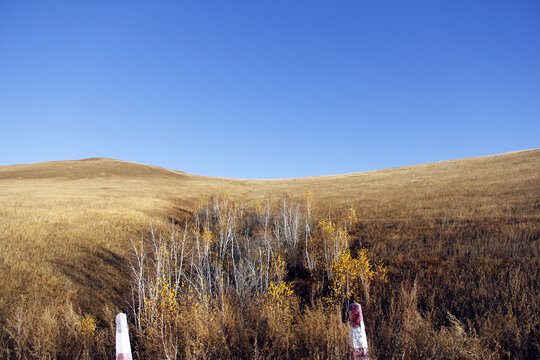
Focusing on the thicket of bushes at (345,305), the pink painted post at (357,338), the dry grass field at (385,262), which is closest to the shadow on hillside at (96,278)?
the dry grass field at (385,262)

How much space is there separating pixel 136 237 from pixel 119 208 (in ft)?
30.9

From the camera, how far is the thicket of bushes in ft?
18.4

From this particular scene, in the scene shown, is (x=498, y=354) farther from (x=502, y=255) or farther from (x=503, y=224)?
(x=503, y=224)

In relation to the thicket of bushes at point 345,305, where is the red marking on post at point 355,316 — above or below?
above

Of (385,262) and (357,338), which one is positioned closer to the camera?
(357,338)

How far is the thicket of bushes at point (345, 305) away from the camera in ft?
18.4

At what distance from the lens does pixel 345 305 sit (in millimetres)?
10539

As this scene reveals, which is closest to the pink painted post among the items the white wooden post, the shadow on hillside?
the white wooden post

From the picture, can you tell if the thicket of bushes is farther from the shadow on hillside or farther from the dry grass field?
the shadow on hillside

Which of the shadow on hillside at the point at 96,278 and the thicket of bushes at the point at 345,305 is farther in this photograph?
the shadow on hillside at the point at 96,278

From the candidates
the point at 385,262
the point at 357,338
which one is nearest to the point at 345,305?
the point at 385,262

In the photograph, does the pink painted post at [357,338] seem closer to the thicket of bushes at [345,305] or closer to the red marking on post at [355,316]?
the red marking on post at [355,316]

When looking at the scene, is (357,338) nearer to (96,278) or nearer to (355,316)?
(355,316)

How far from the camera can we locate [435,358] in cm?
486
